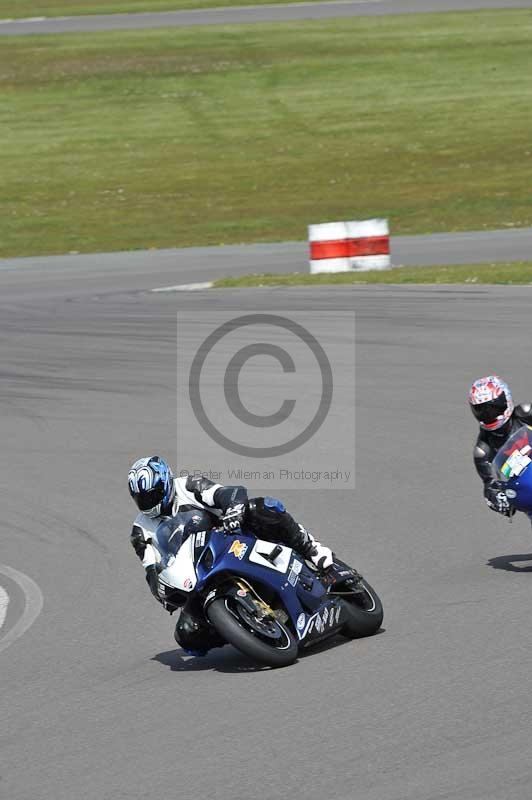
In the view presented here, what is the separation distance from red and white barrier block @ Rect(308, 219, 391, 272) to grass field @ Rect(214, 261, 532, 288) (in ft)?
1.09

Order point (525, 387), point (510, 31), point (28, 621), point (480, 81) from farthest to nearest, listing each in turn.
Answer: point (510, 31) → point (480, 81) → point (525, 387) → point (28, 621)

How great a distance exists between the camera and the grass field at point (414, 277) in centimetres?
2109

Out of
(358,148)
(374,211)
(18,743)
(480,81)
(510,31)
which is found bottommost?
(18,743)

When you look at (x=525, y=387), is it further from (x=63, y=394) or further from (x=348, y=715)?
(x=348, y=715)

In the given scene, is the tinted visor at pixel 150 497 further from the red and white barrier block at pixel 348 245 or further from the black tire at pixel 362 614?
the red and white barrier block at pixel 348 245

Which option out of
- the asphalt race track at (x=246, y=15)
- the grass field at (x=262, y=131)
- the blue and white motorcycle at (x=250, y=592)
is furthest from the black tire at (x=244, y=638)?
the asphalt race track at (x=246, y=15)

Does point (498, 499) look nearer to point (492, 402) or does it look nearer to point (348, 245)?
point (492, 402)

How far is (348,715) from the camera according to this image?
21.8 ft

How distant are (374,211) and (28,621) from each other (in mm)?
23510

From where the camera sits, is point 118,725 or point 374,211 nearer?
point 118,725

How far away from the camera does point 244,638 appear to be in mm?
7496

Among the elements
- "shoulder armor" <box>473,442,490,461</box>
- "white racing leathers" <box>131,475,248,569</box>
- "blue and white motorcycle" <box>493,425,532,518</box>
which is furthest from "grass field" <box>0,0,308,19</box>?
"white racing leathers" <box>131,475,248,569</box>

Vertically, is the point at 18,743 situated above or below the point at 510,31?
below

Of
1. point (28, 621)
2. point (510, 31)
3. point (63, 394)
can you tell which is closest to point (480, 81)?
point (510, 31)
